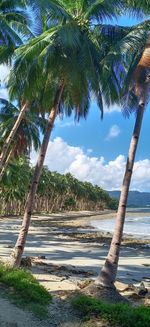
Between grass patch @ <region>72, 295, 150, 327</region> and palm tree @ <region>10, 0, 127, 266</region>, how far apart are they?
4652 millimetres

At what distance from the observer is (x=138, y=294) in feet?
38.0

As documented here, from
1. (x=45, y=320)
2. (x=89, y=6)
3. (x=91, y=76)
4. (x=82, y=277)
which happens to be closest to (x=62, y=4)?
(x=89, y=6)

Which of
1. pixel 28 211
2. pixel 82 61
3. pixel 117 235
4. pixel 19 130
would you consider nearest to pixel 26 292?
pixel 117 235

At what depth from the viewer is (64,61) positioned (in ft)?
41.0

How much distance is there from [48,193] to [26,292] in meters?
86.2

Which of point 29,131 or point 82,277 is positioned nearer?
point 82,277

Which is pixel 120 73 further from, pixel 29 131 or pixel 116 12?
pixel 29 131

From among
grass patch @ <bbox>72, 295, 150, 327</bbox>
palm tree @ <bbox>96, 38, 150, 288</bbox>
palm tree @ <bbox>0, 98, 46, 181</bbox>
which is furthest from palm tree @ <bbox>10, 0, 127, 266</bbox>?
palm tree @ <bbox>0, 98, 46, 181</bbox>

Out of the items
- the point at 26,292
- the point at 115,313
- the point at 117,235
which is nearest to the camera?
the point at 115,313

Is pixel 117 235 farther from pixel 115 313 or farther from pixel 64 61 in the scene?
pixel 64 61

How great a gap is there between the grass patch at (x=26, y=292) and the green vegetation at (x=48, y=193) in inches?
1369

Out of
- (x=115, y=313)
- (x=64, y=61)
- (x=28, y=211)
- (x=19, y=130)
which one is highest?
(x=19, y=130)

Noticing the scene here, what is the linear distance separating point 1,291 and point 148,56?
5891mm

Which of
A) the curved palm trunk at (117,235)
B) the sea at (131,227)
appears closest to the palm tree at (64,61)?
the curved palm trunk at (117,235)
